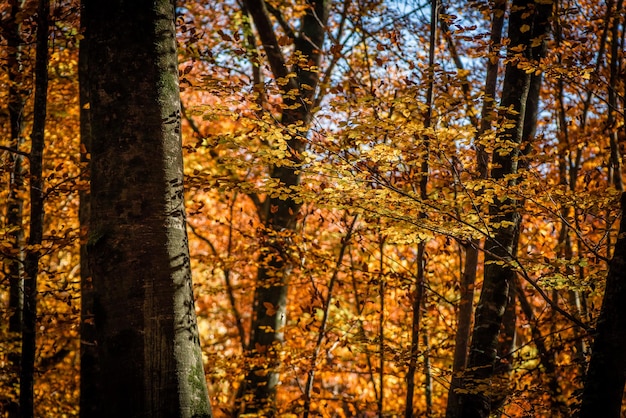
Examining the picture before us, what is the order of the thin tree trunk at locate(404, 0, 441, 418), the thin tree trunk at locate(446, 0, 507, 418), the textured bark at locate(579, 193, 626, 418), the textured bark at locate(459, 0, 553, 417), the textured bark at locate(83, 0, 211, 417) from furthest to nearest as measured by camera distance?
the thin tree trunk at locate(446, 0, 507, 418), the thin tree trunk at locate(404, 0, 441, 418), the textured bark at locate(459, 0, 553, 417), the textured bark at locate(579, 193, 626, 418), the textured bark at locate(83, 0, 211, 417)

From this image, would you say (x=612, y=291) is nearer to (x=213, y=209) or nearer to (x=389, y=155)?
(x=389, y=155)

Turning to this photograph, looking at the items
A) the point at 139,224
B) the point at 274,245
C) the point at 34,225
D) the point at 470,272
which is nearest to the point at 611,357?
the point at 139,224

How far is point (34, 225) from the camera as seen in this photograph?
4.82 metres

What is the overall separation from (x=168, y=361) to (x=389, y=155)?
10.4ft

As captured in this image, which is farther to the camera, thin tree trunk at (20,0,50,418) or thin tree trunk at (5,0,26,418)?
thin tree trunk at (5,0,26,418)

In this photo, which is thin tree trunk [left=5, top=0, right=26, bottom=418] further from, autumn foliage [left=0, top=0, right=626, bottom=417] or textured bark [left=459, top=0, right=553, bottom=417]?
textured bark [left=459, top=0, right=553, bottom=417]

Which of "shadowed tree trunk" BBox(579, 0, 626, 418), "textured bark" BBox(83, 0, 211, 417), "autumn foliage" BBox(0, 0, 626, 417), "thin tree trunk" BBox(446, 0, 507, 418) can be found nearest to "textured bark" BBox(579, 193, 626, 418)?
"shadowed tree trunk" BBox(579, 0, 626, 418)

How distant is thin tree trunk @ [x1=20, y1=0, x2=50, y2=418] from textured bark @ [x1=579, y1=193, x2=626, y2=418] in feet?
14.2

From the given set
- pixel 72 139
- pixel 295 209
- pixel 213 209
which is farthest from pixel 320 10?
pixel 213 209

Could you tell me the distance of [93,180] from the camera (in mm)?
2568

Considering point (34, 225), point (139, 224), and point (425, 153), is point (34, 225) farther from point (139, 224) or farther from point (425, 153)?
point (425, 153)

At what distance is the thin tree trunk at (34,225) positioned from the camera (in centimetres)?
464

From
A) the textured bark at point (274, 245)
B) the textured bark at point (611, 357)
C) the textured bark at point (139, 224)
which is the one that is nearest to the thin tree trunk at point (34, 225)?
the textured bark at point (139, 224)

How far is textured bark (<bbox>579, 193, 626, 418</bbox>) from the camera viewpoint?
2914mm
